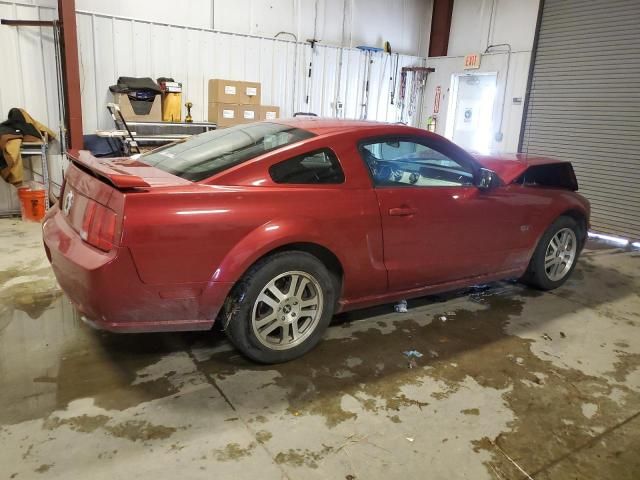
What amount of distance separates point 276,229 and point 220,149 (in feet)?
2.36

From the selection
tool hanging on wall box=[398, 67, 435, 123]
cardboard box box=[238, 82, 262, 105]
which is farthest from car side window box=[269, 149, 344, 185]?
tool hanging on wall box=[398, 67, 435, 123]

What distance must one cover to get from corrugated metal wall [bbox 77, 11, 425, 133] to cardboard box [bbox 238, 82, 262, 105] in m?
0.57

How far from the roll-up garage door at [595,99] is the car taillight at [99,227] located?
709 centimetres

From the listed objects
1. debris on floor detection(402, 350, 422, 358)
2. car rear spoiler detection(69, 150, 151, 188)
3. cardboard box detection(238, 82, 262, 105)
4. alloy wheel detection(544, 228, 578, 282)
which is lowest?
debris on floor detection(402, 350, 422, 358)

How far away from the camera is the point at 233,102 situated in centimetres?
711

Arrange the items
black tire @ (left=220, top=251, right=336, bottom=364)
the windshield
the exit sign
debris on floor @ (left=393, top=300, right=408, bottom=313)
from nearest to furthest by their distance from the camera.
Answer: black tire @ (left=220, top=251, right=336, bottom=364) → the windshield → debris on floor @ (left=393, top=300, right=408, bottom=313) → the exit sign

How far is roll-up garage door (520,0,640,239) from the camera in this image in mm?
6926

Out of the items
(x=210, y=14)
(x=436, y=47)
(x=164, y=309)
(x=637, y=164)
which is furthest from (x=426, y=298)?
(x=436, y=47)

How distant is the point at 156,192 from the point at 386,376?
5.22 ft

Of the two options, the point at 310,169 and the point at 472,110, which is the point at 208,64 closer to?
the point at 472,110

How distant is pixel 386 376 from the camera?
2814 mm

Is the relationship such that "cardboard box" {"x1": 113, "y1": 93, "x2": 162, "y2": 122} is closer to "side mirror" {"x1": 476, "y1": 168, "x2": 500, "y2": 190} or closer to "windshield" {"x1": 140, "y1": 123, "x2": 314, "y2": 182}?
"windshield" {"x1": 140, "y1": 123, "x2": 314, "y2": 182}

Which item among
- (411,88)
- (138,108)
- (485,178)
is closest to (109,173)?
(485,178)

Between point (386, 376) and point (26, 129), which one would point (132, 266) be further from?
point (26, 129)
